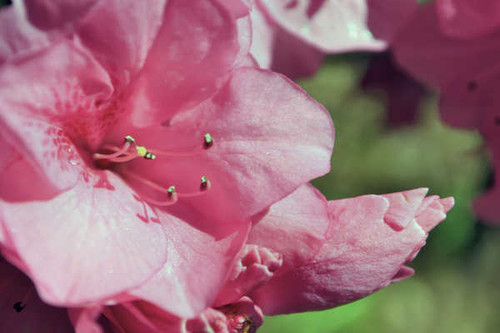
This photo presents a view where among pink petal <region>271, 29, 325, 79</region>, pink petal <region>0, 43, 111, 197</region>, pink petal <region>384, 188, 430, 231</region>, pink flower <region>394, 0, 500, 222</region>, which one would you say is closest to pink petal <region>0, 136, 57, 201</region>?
pink petal <region>0, 43, 111, 197</region>

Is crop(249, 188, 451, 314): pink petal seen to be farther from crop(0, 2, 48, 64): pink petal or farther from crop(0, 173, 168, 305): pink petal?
crop(0, 2, 48, 64): pink petal

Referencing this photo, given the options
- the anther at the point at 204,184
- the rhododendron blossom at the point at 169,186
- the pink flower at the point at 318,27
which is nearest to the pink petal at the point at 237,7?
the rhododendron blossom at the point at 169,186

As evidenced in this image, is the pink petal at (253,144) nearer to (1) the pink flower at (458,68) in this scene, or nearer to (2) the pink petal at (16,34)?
(2) the pink petal at (16,34)

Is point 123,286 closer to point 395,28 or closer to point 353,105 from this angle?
point 395,28

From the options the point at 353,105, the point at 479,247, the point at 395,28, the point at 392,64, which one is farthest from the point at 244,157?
the point at 479,247

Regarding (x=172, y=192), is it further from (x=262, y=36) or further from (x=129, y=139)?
(x=262, y=36)

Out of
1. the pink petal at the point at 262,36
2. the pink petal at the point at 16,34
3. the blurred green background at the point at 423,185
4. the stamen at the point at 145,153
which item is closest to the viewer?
the pink petal at the point at 16,34

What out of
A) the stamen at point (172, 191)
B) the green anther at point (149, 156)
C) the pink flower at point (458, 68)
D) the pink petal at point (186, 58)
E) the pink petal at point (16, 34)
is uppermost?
the pink petal at point (16, 34)
